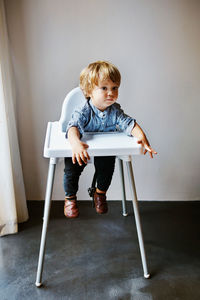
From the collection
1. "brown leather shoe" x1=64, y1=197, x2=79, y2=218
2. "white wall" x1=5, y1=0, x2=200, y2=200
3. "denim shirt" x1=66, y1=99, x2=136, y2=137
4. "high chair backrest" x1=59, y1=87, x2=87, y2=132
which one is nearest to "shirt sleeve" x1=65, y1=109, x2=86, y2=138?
"denim shirt" x1=66, y1=99, x2=136, y2=137

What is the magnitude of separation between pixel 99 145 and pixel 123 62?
0.84 m

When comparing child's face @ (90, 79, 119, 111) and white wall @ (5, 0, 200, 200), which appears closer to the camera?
child's face @ (90, 79, 119, 111)

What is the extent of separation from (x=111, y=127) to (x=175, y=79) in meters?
0.71

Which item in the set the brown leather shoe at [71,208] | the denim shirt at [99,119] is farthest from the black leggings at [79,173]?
the denim shirt at [99,119]

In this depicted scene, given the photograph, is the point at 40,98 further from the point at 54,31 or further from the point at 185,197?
the point at 185,197

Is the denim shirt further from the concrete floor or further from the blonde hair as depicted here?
the concrete floor

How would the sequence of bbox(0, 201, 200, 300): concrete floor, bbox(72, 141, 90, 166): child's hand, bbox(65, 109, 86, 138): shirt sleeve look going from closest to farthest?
bbox(72, 141, 90, 166): child's hand < bbox(65, 109, 86, 138): shirt sleeve < bbox(0, 201, 200, 300): concrete floor

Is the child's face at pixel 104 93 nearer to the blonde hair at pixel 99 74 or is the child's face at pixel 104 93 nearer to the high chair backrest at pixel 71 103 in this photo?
the blonde hair at pixel 99 74

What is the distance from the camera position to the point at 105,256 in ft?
5.19

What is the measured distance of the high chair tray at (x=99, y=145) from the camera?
1.13 m

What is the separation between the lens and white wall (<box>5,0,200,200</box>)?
5.57ft

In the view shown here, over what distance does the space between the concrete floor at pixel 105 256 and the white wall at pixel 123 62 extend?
0.32 metres

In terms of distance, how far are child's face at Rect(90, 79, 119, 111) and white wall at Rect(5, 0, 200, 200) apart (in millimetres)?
626

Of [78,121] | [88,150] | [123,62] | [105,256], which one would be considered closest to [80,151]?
[88,150]
